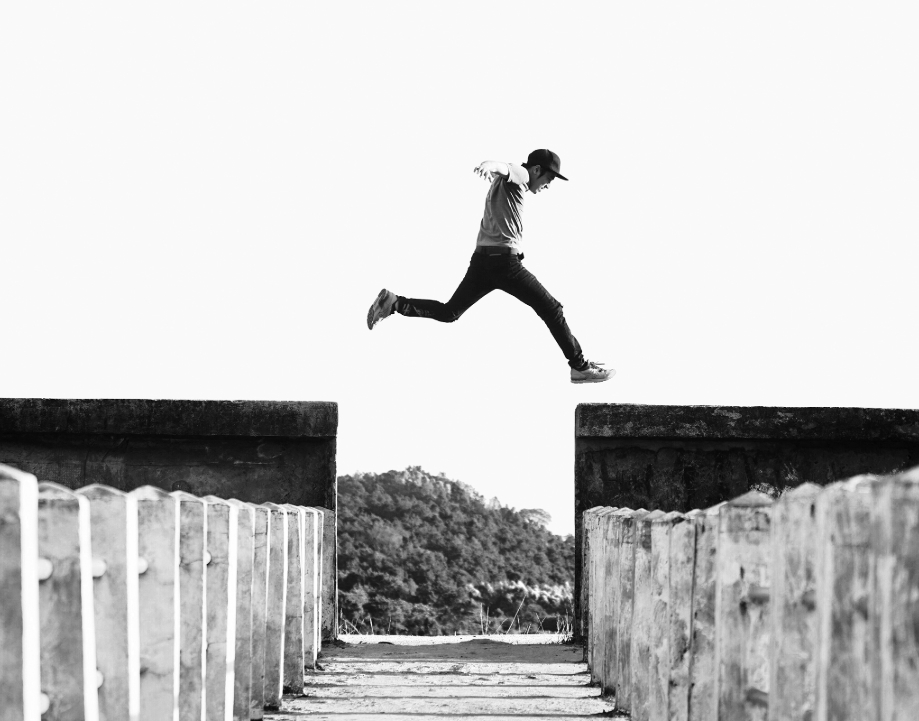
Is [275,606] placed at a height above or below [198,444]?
below

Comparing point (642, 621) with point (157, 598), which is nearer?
point (157, 598)

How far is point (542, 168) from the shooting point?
354 inches

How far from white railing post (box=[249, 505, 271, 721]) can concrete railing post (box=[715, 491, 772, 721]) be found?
2.00 meters

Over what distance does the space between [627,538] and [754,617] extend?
175 centimetres

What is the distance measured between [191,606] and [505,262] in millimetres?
5671

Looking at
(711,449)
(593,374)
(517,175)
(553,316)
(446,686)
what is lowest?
(446,686)

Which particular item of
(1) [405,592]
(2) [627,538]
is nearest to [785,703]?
(2) [627,538]

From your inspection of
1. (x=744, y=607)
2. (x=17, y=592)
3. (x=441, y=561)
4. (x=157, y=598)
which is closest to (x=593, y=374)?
(x=441, y=561)

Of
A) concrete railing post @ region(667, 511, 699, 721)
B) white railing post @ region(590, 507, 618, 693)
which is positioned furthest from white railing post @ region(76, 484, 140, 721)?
white railing post @ region(590, 507, 618, 693)

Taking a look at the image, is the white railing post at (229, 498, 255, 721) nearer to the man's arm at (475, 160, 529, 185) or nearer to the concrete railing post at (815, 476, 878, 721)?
the concrete railing post at (815, 476, 878, 721)

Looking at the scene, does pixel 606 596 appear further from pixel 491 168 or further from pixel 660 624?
pixel 491 168

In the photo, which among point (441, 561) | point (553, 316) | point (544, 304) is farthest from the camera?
point (441, 561)

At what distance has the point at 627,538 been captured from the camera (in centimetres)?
486

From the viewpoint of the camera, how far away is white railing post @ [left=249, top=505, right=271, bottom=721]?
4645mm
